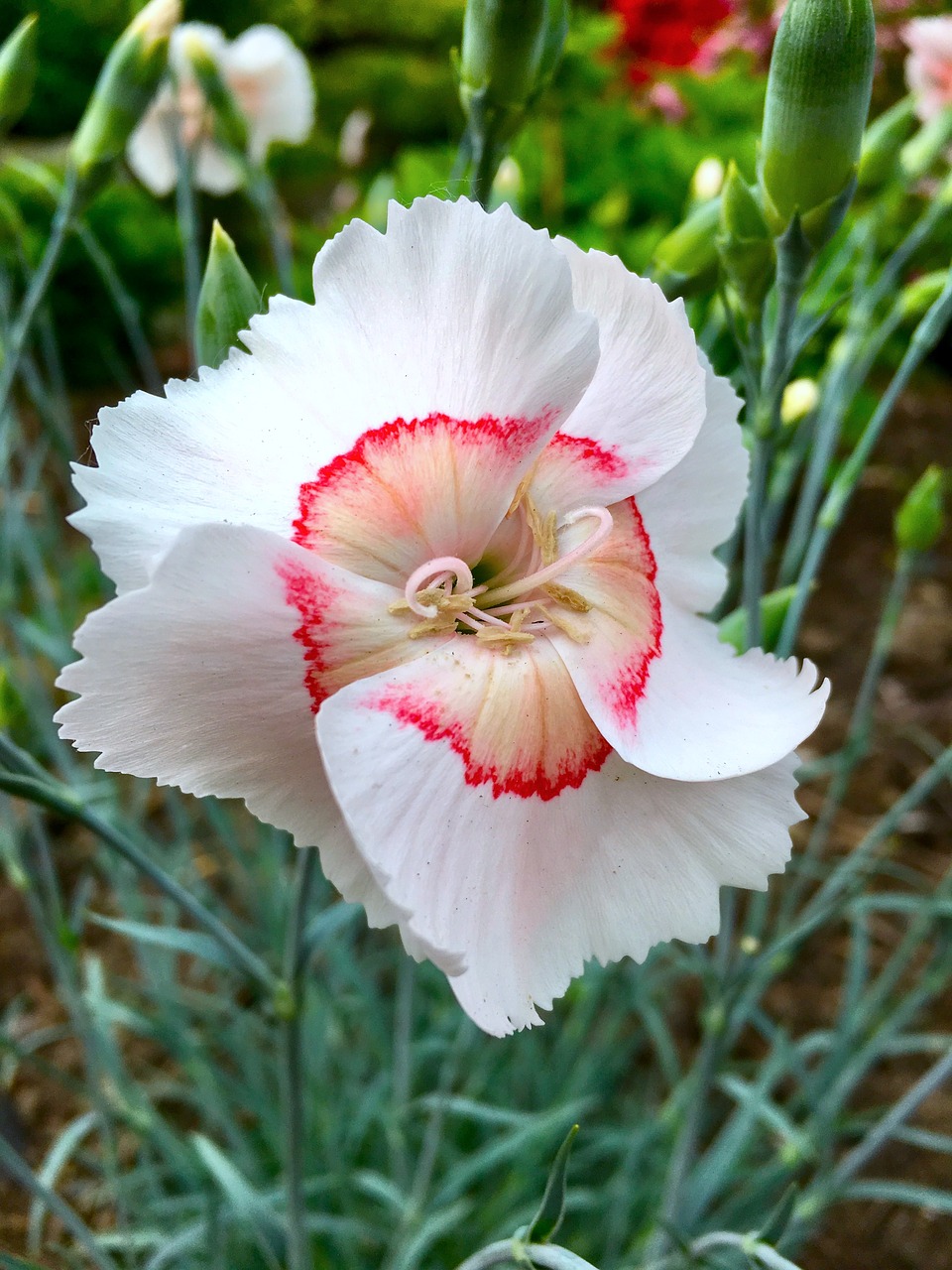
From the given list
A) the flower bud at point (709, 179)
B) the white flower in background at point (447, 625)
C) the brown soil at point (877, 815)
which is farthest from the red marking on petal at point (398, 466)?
the brown soil at point (877, 815)

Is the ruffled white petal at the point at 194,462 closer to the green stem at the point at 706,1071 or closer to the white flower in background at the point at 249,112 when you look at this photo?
the green stem at the point at 706,1071

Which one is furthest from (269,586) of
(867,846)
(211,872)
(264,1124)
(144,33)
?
(211,872)

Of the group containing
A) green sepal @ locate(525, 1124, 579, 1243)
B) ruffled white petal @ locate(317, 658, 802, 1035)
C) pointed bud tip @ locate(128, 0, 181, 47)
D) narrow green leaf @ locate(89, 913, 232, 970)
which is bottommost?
narrow green leaf @ locate(89, 913, 232, 970)

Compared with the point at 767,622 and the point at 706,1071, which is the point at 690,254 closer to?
the point at 767,622

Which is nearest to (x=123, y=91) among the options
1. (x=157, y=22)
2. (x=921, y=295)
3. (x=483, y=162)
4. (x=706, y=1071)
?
(x=157, y=22)

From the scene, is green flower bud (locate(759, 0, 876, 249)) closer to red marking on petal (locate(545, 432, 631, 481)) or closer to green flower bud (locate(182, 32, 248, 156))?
red marking on petal (locate(545, 432, 631, 481))

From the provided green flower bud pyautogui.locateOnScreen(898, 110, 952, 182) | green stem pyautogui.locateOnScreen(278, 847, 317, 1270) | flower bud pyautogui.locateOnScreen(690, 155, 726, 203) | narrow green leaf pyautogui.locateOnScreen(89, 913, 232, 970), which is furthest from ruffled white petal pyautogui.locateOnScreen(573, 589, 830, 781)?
green flower bud pyautogui.locateOnScreen(898, 110, 952, 182)
